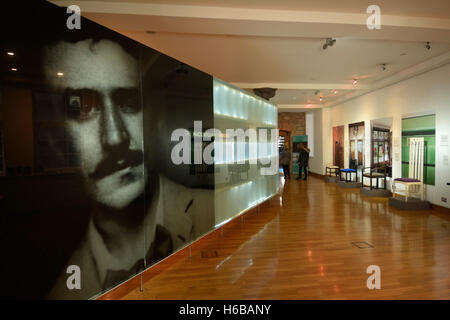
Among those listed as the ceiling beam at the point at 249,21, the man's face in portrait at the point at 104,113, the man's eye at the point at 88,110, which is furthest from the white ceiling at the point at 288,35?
the man's eye at the point at 88,110

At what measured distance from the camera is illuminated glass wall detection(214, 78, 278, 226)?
→ 14.5 feet

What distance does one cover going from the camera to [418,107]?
738 centimetres

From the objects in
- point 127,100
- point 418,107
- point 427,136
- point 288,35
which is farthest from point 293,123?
point 127,100

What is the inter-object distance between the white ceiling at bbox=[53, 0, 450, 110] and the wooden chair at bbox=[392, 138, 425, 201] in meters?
2.04

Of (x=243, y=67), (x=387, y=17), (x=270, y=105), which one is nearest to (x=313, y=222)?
(x=270, y=105)

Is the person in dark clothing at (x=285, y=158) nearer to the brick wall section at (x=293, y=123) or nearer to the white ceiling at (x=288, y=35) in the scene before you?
the brick wall section at (x=293, y=123)

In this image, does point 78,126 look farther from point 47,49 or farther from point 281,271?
point 281,271

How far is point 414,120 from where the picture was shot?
7531 millimetres

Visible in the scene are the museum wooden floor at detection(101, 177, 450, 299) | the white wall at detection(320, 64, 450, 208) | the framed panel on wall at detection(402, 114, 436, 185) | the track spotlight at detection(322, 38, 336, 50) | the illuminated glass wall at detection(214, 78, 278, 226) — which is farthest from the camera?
the framed panel on wall at detection(402, 114, 436, 185)

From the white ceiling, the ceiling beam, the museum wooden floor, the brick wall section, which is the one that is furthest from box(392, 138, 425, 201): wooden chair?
the brick wall section

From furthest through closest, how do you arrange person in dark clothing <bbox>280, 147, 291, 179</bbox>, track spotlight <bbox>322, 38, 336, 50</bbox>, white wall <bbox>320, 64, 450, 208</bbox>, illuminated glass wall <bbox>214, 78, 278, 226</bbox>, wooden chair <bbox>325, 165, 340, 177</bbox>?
Result: person in dark clothing <bbox>280, 147, 291, 179</bbox> < wooden chair <bbox>325, 165, 340, 177</bbox> < white wall <bbox>320, 64, 450, 208</bbox> < track spotlight <bbox>322, 38, 336, 50</bbox> < illuminated glass wall <bbox>214, 78, 278, 226</bbox>

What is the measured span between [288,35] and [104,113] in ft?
12.1

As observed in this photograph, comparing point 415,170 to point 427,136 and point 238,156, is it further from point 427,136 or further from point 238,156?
point 238,156

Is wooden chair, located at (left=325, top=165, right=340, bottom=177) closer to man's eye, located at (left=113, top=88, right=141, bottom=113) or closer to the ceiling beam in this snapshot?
the ceiling beam
